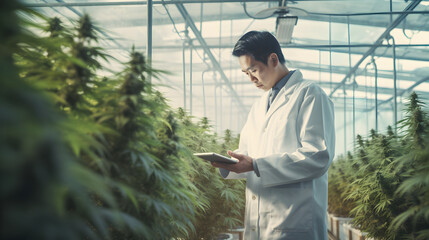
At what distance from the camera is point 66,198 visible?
34.4 inches

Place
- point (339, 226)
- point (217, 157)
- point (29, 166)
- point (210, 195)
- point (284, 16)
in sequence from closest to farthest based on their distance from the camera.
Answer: point (29, 166) → point (217, 157) → point (210, 195) → point (284, 16) → point (339, 226)

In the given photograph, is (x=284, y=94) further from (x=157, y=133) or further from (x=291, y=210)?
(x=157, y=133)

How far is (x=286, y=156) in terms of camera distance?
154cm

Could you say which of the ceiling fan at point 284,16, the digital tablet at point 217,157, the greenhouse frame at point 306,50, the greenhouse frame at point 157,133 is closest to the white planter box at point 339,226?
the greenhouse frame at point 157,133

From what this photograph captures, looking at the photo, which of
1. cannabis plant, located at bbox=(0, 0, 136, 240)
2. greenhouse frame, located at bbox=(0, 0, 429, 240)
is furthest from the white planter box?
cannabis plant, located at bbox=(0, 0, 136, 240)

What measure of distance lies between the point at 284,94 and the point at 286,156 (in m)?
0.40

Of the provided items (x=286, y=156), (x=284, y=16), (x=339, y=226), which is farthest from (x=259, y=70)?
(x=339, y=226)

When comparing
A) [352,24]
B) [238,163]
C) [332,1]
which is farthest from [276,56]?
[352,24]

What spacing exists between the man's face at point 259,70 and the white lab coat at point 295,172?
0.14 metres

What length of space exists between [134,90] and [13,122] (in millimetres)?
543

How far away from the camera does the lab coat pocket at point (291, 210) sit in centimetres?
155

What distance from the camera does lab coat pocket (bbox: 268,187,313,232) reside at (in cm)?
155

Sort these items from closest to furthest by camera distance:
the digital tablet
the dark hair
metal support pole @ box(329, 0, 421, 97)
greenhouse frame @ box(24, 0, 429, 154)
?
the digital tablet < the dark hair < greenhouse frame @ box(24, 0, 429, 154) < metal support pole @ box(329, 0, 421, 97)

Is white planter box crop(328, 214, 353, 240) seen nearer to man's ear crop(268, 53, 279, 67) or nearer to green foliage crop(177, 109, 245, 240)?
green foliage crop(177, 109, 245, 240)
